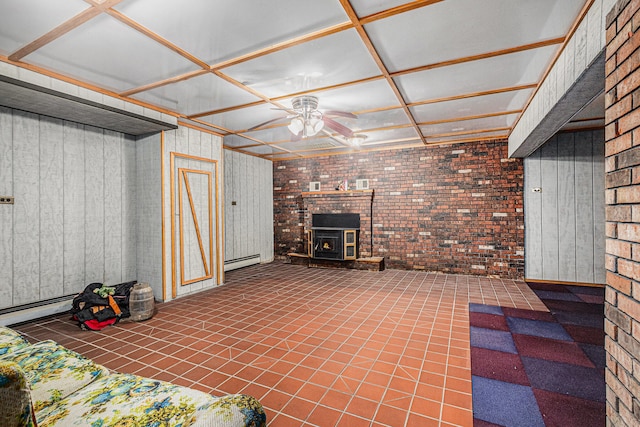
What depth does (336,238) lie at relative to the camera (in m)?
6.70

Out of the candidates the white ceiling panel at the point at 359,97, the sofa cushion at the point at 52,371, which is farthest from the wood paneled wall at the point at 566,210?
the sofa cushion at the point at 52,371

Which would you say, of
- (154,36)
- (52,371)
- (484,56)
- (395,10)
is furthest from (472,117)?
(52,371)

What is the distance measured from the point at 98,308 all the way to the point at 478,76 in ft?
17.0

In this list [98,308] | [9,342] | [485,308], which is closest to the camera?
[9,342]

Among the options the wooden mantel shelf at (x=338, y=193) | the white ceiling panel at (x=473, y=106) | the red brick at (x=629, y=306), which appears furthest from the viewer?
the wooden mantel shelf at (x=338, y=193)

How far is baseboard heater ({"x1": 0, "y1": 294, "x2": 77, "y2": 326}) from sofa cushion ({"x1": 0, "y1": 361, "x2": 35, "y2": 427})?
Answer: 155 inches

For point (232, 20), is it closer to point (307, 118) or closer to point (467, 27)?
point (307, 118)

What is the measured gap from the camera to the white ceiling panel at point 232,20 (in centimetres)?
198

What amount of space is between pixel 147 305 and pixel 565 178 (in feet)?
23.5

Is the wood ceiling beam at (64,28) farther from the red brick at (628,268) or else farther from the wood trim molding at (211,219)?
the red brick at (628,268)

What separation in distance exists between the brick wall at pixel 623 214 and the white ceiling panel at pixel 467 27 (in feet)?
2.16

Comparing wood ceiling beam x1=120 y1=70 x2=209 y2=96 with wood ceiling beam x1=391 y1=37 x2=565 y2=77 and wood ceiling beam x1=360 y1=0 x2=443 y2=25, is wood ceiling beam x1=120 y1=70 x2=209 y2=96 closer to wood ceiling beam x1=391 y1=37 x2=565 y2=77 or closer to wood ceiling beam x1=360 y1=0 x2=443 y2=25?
wood ceiling beam x1=360 y1=0 x2=443 y2=25

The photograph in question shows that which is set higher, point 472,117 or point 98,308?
point 472,117

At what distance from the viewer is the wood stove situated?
6.61m
